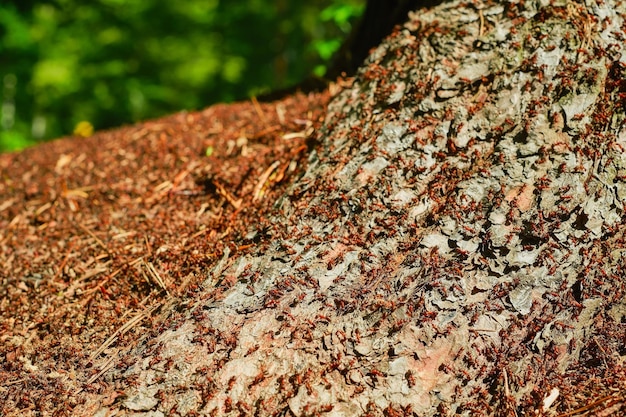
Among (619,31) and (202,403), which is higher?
(619,31)

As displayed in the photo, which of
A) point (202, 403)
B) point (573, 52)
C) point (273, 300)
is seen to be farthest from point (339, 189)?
point (573, 52)

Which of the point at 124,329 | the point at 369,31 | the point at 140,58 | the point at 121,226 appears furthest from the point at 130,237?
the point at 140,58

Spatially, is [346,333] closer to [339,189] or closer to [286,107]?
[339,189]

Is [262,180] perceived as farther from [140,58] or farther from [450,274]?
[140,58]

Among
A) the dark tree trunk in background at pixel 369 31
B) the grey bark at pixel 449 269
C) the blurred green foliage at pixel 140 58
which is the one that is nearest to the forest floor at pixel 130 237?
the grey bark at pixel 449 269

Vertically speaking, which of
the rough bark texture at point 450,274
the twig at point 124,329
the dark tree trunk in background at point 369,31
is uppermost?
the dark tree trunk in background at point 369,31

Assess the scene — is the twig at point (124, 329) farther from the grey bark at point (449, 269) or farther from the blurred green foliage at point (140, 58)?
the blurred green foliage at point (140, 58)
